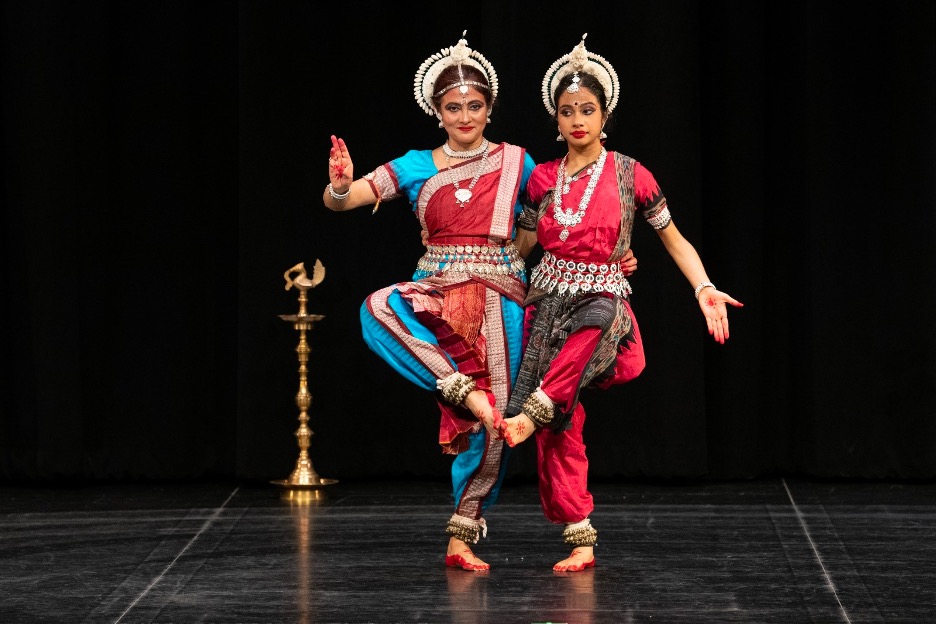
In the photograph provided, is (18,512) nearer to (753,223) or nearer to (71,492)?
(71,492)

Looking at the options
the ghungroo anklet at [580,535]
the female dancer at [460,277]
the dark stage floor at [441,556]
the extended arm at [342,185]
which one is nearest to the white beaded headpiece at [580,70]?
the female dancer at [460,277]

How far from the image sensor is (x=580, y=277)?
3.55 m

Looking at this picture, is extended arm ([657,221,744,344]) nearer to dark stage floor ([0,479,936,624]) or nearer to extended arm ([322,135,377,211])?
dark stage floor ([0,479,936,624])

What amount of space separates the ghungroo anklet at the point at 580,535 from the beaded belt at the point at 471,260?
2.22 ft

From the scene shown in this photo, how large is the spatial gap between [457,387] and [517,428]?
18cm

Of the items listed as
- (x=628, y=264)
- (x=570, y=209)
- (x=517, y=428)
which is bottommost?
(x=517, y=428)

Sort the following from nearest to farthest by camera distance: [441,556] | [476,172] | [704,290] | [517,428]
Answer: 1. [517,428]
2. [704,290]
3. [476,172]
4. [441,556]

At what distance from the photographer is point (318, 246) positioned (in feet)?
16.7

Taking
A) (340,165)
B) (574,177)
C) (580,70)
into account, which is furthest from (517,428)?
(580,70)

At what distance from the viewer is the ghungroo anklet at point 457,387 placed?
3.43 m

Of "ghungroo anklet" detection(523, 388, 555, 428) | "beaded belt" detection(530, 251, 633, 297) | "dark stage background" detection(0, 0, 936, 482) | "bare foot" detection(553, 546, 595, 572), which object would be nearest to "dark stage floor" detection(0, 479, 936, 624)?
"bare foot" detection(553, 546, 595, 572)

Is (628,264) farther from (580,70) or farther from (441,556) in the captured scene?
(441,556)

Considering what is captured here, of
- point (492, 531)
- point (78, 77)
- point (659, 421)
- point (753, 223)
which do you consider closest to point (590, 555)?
point (492, 531)

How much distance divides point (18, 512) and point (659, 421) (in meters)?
2.18
